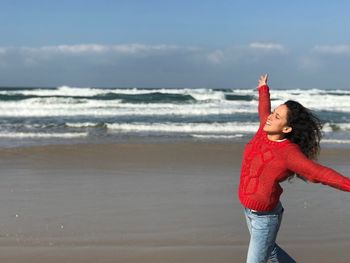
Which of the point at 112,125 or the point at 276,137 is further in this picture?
the point at 112,125

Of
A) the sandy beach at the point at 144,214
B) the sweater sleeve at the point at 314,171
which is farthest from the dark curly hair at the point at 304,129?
the sandy beach at the point at 144,214

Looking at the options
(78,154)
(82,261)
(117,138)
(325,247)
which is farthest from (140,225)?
(117,138)

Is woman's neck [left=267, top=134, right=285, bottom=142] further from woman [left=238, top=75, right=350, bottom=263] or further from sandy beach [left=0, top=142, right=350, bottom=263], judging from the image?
sandy beach [left=0, top=142, right=350, bottom=263]

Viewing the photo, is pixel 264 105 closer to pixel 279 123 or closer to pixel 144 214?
pixel 279 123


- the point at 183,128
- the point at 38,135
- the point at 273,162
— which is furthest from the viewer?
the point at 183,128

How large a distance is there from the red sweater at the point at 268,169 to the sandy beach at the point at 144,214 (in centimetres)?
159

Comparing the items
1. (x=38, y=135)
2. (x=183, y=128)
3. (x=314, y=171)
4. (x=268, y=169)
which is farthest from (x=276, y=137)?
(x=183, y=128)

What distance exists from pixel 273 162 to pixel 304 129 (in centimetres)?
26

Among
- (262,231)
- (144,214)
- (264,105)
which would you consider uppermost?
(264,105)

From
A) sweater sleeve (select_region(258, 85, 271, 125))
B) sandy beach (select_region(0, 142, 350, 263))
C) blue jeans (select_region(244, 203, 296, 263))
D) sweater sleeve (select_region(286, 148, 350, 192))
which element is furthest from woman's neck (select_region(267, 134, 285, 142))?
sandy beach (select_region(0, 142, 350, 263))

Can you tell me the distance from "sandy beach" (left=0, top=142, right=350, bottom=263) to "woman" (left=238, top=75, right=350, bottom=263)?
1472 mm

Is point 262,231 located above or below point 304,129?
below

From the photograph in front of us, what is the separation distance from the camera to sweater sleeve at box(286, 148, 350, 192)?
241 centimetres

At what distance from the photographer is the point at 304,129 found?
8.99 ft
